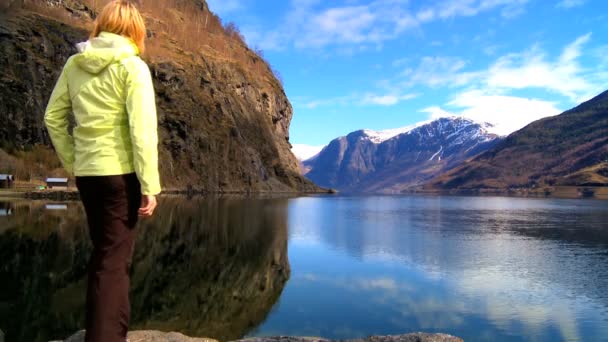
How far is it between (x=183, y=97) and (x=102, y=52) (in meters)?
142

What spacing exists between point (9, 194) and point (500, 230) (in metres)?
77.7

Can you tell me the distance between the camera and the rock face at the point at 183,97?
346ft

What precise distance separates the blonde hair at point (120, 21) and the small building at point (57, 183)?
97.0 metres

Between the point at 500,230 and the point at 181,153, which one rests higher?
the point at 181,153

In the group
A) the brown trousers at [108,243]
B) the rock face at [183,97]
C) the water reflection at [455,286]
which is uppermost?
the rock face at [183,97]

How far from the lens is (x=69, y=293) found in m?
17.6

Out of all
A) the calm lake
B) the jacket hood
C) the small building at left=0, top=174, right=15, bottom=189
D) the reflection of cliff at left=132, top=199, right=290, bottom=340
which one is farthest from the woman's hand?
the small building at left=0, top=174, right=15, bottom=189

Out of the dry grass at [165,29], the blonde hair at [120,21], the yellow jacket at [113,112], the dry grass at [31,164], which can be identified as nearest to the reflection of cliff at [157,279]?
the yellow jacket at [113,112]

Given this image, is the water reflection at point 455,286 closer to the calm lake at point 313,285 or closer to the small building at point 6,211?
the calm lake at point 313,285

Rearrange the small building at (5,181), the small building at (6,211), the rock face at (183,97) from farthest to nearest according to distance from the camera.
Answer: the rock face at (183,97), the small building at (5,181), the small building at (6,211)

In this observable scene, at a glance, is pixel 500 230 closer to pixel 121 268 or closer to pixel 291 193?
pixel 121 268

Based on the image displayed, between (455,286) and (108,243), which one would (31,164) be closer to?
(455,286)

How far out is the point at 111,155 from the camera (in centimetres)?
510

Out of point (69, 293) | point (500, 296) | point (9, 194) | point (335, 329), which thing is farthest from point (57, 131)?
point (9, 194)
